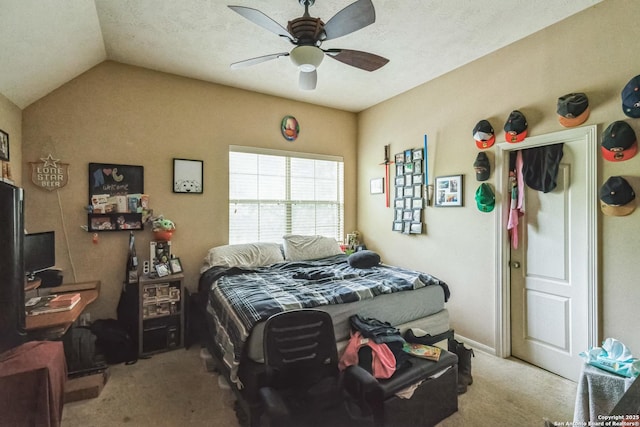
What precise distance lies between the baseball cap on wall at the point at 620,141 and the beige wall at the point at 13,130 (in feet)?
14.9

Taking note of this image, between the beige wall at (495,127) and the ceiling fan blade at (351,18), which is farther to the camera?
the beige wall at (495,127)

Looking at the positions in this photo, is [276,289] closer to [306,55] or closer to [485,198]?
[306,55]

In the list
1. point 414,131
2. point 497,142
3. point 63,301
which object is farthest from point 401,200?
point 63,301

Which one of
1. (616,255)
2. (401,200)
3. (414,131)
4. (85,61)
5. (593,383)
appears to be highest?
(85,61)

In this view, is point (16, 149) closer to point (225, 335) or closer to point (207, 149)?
point (207, 149)

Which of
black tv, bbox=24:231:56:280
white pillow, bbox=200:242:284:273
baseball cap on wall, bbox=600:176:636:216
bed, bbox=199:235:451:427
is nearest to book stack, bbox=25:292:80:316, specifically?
black tv, bbox=24:231:56:280

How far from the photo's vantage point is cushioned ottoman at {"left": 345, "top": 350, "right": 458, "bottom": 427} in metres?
1.68

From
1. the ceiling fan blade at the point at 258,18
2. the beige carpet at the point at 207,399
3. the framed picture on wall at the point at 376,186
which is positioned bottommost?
the beige carpet at the point at 207,399

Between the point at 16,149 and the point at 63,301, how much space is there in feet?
4.99

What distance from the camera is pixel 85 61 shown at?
276cm

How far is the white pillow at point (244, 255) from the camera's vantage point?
3.29 meters

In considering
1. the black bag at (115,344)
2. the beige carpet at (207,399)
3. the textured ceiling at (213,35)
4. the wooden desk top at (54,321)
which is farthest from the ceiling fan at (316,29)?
the black bag at (115,344)

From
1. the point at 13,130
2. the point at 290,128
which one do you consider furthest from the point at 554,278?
the point at 13,130

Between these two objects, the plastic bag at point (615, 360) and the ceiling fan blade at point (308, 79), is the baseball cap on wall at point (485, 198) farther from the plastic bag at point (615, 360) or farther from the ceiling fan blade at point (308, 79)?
the ceiling fan blade at point (308, 79)
